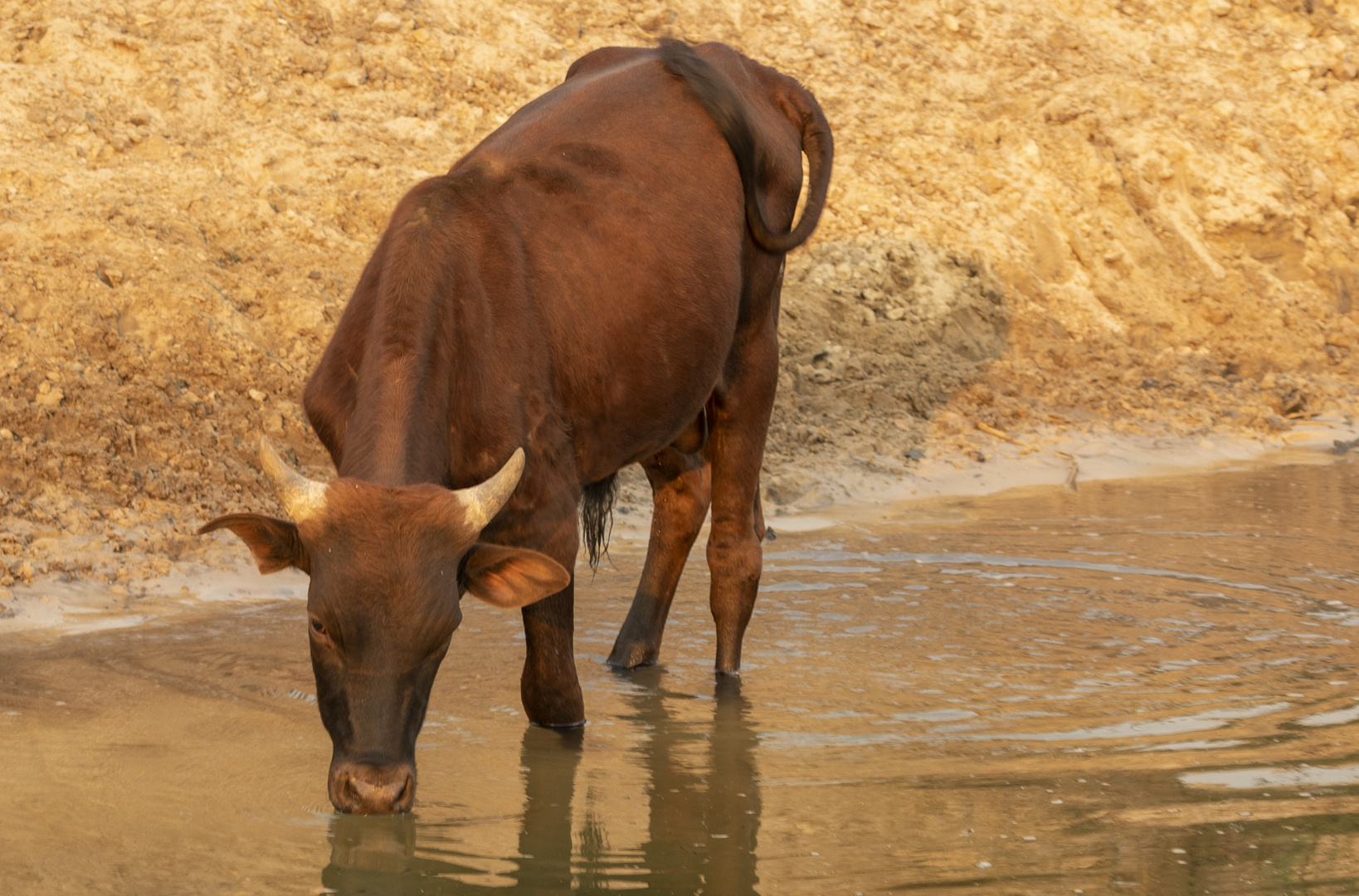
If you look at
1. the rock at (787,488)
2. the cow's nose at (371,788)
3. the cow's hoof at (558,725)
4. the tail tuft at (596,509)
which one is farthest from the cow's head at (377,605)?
the rock at (787,488)

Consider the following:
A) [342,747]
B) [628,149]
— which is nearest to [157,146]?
[628,149]

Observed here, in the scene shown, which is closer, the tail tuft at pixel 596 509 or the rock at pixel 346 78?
the tail tuft at pixel 596 509

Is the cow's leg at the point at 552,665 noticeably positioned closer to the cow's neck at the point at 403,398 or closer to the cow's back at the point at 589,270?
the cow's back at the point at 589,270

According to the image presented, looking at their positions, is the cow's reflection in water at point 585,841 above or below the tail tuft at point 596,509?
below

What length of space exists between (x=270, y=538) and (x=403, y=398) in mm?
472

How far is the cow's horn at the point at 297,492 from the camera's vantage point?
3.42m

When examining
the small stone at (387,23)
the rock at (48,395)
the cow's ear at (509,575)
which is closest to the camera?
the cow's ear at (509,575)

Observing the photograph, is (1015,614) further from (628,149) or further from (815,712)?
(628,149)

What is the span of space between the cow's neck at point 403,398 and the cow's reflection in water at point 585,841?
873mm

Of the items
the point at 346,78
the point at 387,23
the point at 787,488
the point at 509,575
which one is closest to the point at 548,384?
the point at 509,575

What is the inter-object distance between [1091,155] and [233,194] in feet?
25.4

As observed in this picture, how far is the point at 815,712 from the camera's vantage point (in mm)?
4949

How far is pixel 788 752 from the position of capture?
4512 mm

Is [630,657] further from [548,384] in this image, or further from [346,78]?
[346,78]
